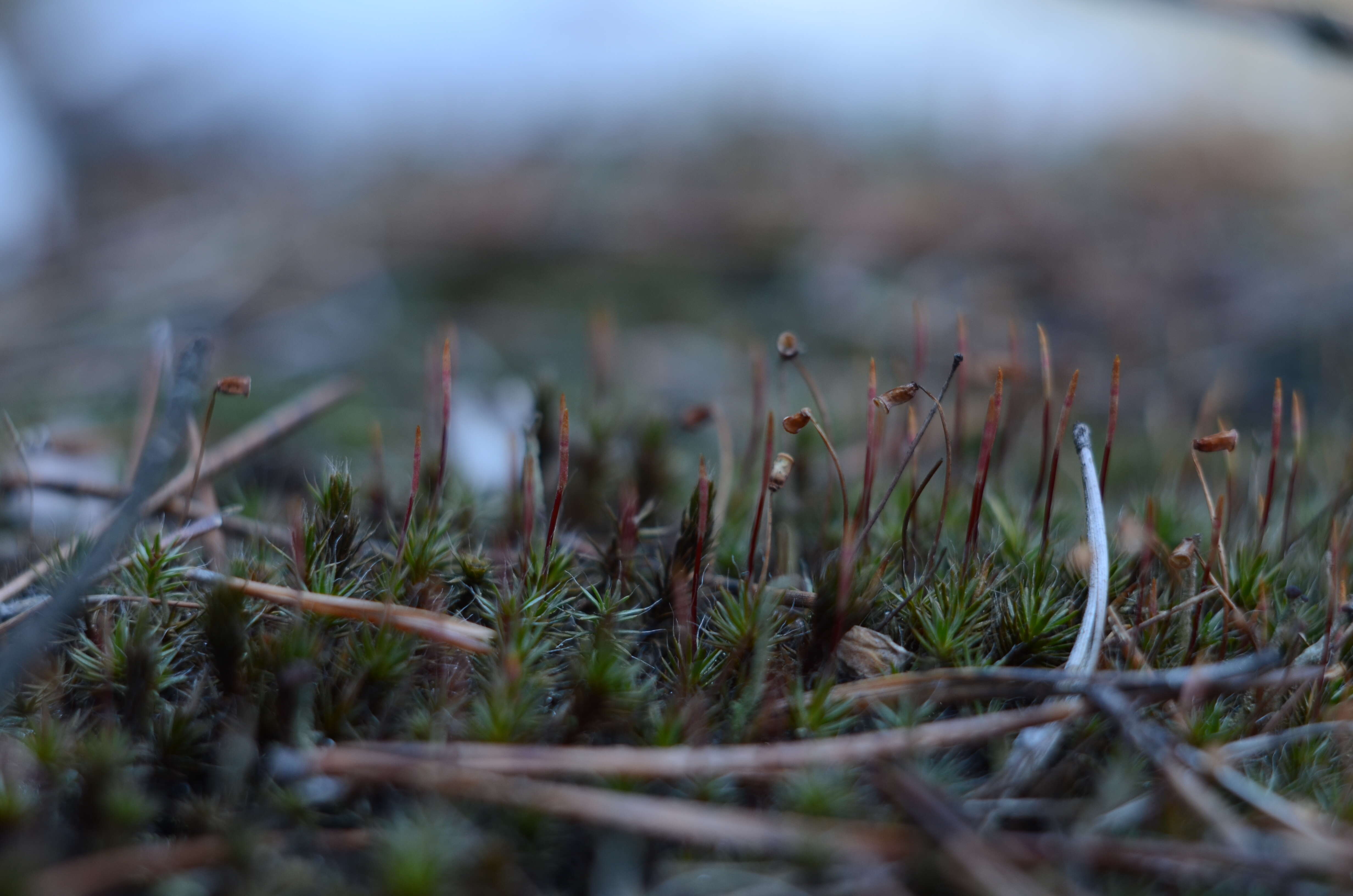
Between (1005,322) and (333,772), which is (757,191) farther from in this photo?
(333,772)

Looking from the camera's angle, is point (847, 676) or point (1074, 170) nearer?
point (847, 676)

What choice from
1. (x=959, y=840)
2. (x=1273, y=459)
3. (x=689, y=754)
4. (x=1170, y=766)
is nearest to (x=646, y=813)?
(x=689, y=754)

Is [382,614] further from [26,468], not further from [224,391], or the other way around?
[26,468]

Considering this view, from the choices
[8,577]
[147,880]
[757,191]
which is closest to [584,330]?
[757,191]

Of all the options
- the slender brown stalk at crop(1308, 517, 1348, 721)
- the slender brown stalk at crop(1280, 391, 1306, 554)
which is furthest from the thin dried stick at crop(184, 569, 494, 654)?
the slender brown stalk at crop(1280, 391, 1306, 554)

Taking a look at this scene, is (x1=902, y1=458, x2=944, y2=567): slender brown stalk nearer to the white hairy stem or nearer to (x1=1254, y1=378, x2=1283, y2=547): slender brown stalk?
the white hairy stem

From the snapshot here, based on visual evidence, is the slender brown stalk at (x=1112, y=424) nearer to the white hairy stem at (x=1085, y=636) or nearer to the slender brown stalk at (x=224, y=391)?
the white hairy stem at (x=1085, y=636)
